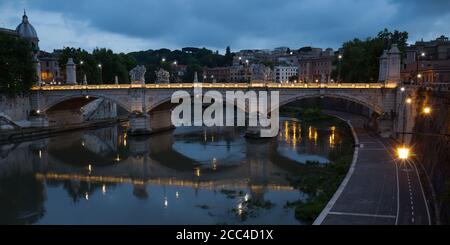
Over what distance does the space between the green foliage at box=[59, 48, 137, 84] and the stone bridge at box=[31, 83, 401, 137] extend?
9.54 m

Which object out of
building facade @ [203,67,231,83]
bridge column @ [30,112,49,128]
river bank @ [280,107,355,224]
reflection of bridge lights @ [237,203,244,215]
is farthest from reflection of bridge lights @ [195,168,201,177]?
building facade @ [203,67,231,83]

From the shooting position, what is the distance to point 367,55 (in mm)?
49875

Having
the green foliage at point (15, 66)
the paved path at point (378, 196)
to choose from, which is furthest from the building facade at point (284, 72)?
the paved path at point (378, 196)

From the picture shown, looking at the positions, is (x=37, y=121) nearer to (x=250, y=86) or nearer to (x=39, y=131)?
(x=39, y=131)

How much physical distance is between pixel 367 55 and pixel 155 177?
33.7 meters

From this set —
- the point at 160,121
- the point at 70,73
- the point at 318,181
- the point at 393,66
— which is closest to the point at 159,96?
the point at 160,121

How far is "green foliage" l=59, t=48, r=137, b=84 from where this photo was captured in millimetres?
60844

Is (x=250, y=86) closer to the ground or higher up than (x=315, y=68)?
closer to the ground

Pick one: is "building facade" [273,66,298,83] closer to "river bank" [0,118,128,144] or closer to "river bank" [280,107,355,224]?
"river bank" [0,118,128,144]

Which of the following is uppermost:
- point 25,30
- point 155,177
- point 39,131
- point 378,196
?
point 25,30

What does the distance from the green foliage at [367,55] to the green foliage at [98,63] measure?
35450 millimetres

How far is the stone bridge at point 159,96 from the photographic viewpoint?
35.6m
